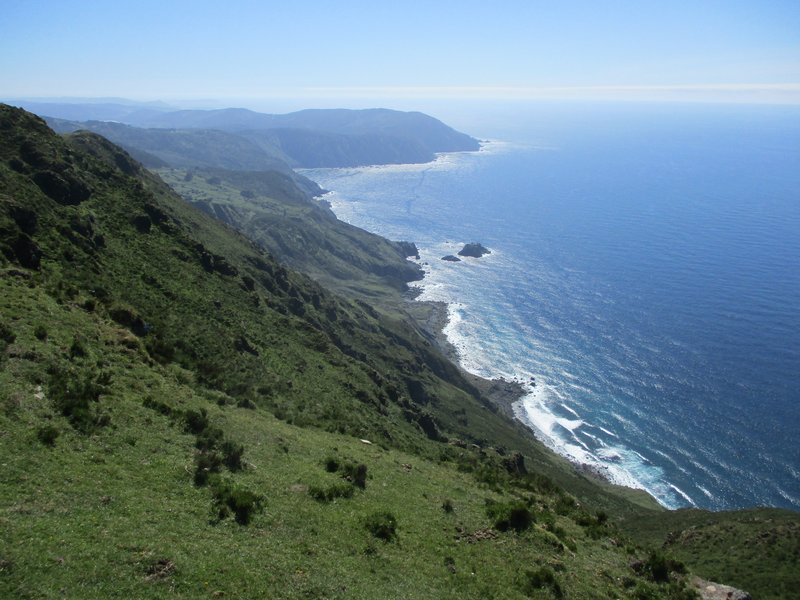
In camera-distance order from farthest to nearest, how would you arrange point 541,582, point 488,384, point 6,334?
point 488,384
point 6,334
point 541,582

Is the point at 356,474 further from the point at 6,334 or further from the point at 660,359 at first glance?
the point at 660,359

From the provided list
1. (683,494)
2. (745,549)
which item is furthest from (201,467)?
(683,494)

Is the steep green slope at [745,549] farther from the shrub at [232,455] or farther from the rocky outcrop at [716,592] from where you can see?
the shrub at [232,455]

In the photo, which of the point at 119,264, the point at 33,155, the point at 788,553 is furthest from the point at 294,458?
the point at 33,155

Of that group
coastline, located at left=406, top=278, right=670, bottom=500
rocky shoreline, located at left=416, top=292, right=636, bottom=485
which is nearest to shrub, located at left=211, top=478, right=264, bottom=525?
coastline, located at left=406, top=278, right=670, bottom=500

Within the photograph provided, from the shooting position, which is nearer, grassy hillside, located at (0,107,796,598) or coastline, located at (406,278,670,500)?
grassy hillside, located at (0,107,796,598)

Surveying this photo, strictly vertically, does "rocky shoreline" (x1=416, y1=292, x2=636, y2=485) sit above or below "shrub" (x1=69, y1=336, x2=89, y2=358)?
below

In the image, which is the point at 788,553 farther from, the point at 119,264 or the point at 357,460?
the point at 119,264

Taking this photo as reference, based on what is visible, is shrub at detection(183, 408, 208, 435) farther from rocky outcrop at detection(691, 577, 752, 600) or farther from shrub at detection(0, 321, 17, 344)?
rocky outcrop at detection(691, 577, 752, 600)
